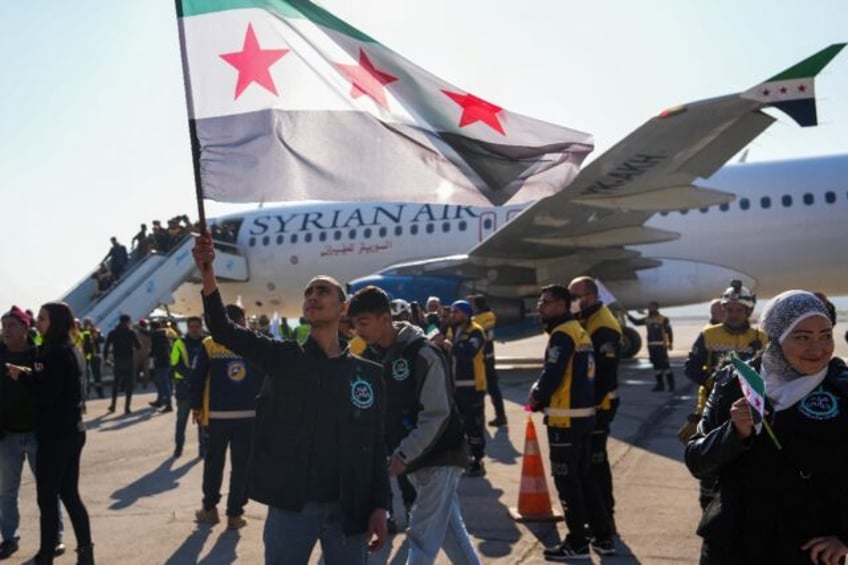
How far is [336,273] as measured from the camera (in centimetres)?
2056

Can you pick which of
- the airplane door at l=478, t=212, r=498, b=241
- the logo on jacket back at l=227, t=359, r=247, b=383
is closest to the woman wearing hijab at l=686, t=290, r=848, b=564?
the logo on jacket back at l=227, t=359, r=247, b=383

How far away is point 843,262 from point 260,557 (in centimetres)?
1538

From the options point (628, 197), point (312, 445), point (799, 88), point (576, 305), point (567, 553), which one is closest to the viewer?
point (312, 445)

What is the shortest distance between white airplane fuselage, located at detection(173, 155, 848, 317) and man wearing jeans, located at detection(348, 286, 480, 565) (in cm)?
1139

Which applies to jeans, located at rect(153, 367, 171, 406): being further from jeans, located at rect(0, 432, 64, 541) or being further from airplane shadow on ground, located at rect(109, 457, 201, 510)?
jeans, located at rect(0, 432, 64, 541)

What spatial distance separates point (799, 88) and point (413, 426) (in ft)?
23.3

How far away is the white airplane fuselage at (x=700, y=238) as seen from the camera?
16953mm

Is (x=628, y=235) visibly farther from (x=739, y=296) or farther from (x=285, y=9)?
(x=285, y=9)

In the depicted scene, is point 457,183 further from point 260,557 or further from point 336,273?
point 336,273

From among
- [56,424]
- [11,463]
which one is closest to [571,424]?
[56,424]

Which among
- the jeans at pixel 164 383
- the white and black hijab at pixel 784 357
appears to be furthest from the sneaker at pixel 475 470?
the jeans at pixel 164 383

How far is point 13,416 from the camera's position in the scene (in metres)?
5.43

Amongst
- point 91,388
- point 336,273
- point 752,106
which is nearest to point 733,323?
point 752,106

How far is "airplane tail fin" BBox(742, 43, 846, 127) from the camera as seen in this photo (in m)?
8.55
